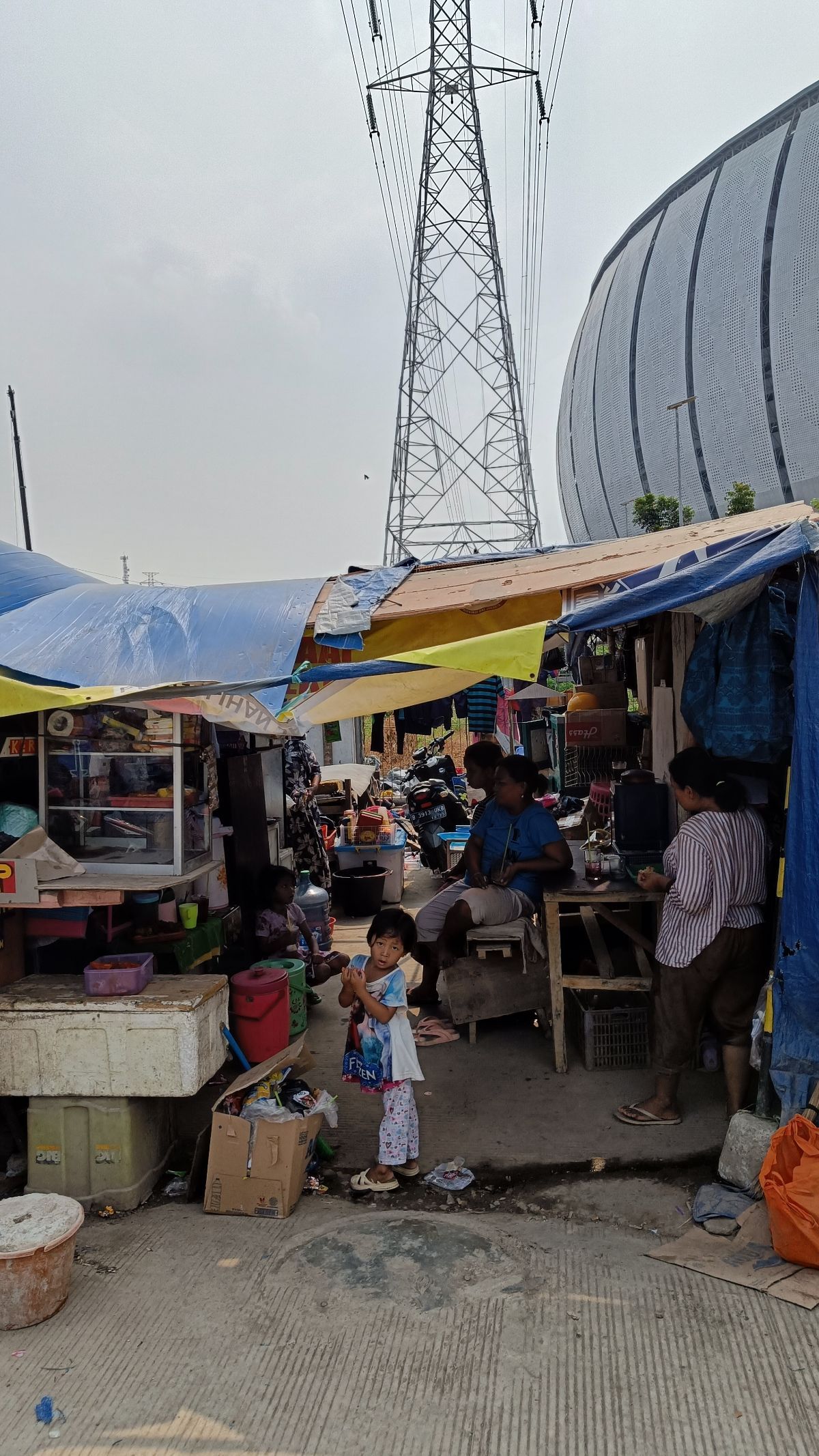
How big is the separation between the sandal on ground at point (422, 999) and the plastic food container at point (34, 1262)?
3412 millimetres

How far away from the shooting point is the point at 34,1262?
3.15 m

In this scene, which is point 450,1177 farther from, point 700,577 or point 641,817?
point 700,577

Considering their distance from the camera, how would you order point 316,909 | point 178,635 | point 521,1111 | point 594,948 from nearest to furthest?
point 178,635 < point 521,1111 < point 594,948 < point 316,909

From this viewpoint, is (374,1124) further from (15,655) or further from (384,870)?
(384,870)

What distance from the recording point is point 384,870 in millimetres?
9609

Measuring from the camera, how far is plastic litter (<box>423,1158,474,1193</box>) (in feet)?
13.7

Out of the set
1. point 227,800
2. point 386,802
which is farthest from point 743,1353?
point 386,802

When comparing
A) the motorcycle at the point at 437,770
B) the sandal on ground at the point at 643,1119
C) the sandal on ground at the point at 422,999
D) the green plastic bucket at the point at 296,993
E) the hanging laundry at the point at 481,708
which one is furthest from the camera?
the motorcycle at the point at 437,770

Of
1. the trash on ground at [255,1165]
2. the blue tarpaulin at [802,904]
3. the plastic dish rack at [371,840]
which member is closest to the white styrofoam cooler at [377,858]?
the plastic dish rack at [371,840]

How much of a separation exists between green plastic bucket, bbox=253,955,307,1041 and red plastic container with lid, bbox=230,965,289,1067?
0.52 m

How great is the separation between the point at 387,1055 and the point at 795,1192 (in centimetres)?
175

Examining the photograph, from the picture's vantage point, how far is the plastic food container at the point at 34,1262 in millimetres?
3145

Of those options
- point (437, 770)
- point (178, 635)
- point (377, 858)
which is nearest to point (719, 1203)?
point (178, 635)

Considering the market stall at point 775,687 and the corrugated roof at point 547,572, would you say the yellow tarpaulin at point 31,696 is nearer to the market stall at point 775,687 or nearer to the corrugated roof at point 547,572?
the corrugated roof at point 547,572
